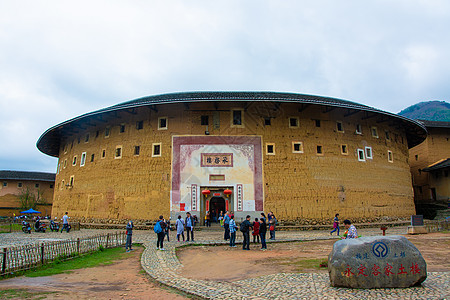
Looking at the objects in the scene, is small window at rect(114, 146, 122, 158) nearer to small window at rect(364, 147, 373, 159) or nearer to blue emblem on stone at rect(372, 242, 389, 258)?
small window at rect(364, 147, 373, 159)

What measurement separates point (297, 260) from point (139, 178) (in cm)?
1525

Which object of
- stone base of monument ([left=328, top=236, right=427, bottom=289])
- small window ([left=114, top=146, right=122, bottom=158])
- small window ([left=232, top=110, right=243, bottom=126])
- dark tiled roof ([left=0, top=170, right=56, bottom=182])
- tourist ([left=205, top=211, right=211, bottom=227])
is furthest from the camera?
dark tiled roof ([left=0, top=170, right=56, bottom=182])

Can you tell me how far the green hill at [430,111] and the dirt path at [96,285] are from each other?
136 meters

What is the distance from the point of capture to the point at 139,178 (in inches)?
875

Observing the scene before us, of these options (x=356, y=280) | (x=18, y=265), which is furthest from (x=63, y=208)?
(x=356, y=280)

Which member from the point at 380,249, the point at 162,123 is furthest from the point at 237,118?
the point at 380,249

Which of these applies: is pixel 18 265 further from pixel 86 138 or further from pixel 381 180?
pixel 381 180

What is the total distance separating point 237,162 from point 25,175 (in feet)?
113

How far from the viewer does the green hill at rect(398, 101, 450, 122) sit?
12675 cm

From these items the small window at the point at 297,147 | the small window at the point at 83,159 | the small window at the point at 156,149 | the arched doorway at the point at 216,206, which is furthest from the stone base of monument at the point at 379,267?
the small window at the point at 83,159

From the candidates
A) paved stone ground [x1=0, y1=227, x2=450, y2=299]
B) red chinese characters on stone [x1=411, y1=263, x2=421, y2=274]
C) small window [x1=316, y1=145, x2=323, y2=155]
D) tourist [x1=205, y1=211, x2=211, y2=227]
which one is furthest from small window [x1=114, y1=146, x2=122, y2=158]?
red chinese characters on stone [x1=411, y1=263, x2=421, y2=274]

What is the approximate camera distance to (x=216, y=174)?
21.4m

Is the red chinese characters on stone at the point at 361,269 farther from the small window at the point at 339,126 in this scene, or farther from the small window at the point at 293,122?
the small window at the point at 339,126

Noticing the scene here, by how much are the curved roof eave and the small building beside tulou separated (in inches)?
5.5
